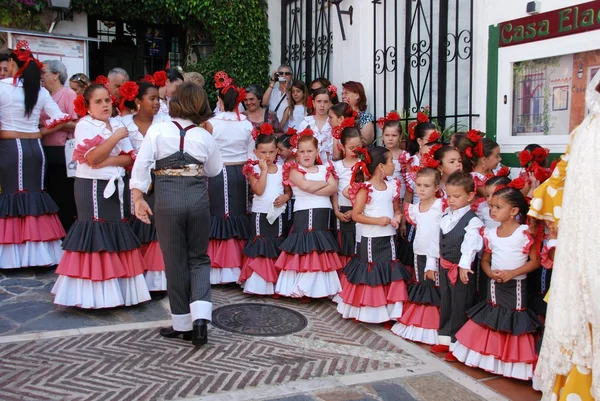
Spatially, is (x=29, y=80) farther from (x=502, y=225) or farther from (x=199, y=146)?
(x=502, y=225)

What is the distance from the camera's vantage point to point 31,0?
8.84 meters

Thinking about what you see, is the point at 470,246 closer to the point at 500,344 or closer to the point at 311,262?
the point at 500,344

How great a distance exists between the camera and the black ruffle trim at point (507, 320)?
14.0ft

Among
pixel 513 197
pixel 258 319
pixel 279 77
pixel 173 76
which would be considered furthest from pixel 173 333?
pixel 279 77

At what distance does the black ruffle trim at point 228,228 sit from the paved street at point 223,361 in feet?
3.20

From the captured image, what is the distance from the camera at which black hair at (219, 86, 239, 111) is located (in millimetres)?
6429

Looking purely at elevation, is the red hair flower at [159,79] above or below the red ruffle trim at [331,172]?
above

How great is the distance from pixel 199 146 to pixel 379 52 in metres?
3.88

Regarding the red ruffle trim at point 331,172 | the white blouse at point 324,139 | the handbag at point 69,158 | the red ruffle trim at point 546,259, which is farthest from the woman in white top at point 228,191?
the red ruffle trim at point 546,259

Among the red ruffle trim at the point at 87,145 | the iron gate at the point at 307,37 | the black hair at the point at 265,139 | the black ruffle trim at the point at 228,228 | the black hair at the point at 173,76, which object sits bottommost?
the black ruffle trim at the point at 228,228

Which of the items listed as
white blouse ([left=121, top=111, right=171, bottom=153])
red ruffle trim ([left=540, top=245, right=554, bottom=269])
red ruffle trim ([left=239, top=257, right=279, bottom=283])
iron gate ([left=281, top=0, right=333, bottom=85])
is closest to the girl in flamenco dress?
red ruffle trim ([left=239, top=257, right=279, bottom=283])

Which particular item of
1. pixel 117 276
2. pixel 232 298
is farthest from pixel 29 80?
pixel 232 298

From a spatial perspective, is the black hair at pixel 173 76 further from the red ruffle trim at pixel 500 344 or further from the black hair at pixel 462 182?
the red ruffle trim at pixel 500 344

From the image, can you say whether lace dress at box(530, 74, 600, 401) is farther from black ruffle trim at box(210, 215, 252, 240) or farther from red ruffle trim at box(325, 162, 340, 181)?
black ruffle trim at box(210, 215, 252, 240)
